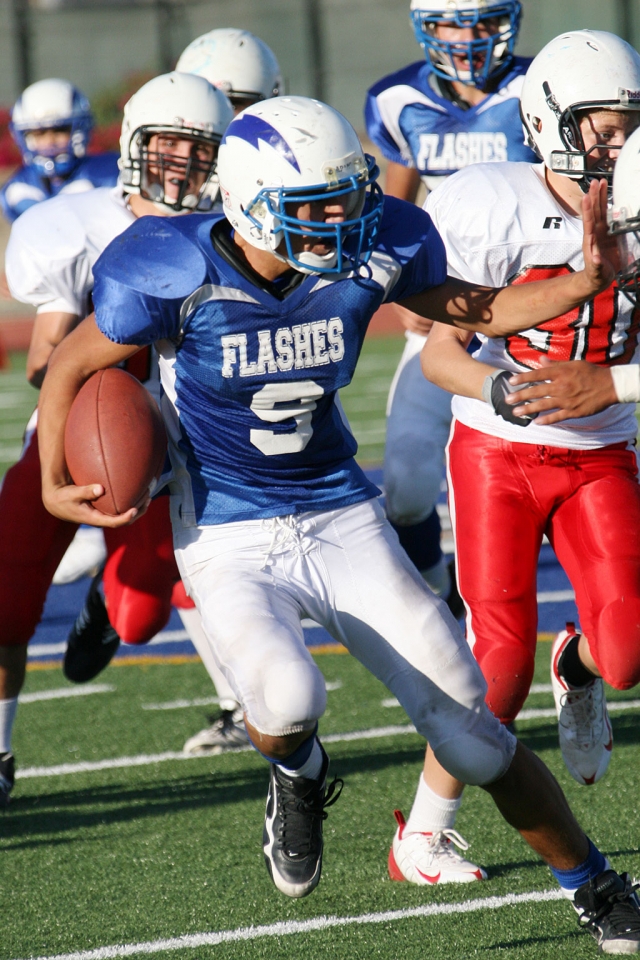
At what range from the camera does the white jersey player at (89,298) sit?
356cm

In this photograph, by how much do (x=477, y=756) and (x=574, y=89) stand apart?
1522 mm

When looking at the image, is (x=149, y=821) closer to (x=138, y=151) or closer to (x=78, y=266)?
(x=78, y=266)

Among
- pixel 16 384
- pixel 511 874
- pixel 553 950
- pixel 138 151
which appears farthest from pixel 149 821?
pixel 16 384

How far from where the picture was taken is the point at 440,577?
15.2 feet

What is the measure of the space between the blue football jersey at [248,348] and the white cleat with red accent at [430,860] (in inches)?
32.3

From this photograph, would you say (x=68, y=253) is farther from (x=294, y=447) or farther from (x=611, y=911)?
(x=611, y=911)

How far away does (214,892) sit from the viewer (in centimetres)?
300

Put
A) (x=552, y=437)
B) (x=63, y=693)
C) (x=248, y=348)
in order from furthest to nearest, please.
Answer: (x=63, y=693)
(x=552, y=437)
(x=248, y=348)

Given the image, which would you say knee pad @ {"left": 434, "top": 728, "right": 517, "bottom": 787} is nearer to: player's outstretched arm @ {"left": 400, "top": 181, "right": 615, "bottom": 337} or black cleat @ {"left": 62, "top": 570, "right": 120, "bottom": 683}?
player's outstretched arm @ {"left": 400, "top": 181, "right": 615, "bottom": 337}

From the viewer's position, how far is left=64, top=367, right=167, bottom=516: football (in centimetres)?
268

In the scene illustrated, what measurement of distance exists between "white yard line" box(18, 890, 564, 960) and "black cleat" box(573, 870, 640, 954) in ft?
0.78

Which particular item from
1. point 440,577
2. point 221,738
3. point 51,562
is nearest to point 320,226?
point 51,562

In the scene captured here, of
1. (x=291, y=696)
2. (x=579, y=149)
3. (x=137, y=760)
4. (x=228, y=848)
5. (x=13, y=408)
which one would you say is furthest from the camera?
(x=13, y=408)

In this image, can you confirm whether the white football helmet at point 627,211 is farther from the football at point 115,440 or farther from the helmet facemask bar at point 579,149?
the football at point 115,440
